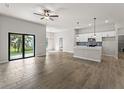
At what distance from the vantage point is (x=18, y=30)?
23.7 ft

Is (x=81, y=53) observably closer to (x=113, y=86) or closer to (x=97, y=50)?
(x=97, y=50)

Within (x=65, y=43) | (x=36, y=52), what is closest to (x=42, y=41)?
(x=36, y=52)

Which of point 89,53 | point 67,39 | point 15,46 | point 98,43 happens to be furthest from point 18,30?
point 98,43

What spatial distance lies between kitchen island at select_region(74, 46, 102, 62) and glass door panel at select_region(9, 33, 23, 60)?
15.1 feet

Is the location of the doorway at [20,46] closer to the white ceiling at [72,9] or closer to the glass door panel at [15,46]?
the glass door panel at [15,46]

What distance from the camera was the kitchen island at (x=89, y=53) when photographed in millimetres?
6867

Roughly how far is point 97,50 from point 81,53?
1.56 metres

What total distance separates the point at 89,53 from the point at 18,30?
552 centimetres

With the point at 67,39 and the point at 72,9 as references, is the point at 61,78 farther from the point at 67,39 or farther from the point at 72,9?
the point at 67,39

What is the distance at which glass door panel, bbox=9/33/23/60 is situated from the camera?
695 cm

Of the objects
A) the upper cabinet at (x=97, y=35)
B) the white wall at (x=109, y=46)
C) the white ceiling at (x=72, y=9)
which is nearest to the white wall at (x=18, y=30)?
the white ceiling at (x=72, y=9)

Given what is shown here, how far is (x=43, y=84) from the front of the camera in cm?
309

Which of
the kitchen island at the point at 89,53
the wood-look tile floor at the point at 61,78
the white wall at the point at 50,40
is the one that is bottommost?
the wood-look tile floor at the point at 61,78

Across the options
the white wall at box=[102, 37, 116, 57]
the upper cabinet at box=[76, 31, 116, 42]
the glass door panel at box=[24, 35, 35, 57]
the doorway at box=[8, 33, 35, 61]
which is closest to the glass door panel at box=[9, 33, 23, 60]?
the doorway at box=[8, 33, 35, 61]
